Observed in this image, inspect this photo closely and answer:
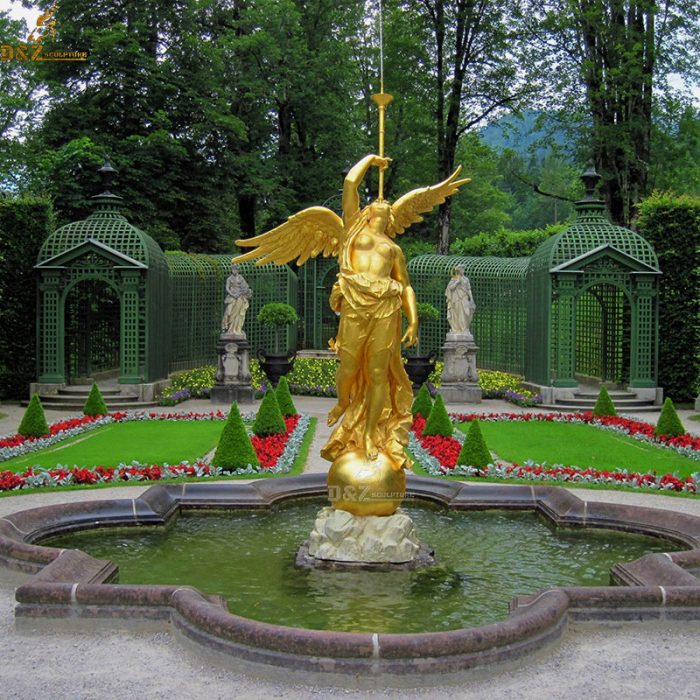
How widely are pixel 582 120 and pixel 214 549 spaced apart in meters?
28.4

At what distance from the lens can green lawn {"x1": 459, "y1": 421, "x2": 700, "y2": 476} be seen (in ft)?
43.2

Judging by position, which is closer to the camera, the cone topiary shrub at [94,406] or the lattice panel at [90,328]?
the cone topiary shrub at [94,406]

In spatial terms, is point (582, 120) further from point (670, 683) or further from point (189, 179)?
point (670, 683)

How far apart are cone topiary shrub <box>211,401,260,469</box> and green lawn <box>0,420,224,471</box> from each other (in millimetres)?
1069

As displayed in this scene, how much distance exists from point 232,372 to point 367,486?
14.8 metres

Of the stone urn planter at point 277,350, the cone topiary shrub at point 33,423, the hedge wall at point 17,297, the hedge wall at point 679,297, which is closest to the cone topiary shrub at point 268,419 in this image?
the cone topiary shrub at point 33,423

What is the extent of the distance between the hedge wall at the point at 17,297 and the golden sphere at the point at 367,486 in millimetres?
16619

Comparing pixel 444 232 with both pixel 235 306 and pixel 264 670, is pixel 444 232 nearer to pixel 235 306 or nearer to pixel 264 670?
pixel 235 306

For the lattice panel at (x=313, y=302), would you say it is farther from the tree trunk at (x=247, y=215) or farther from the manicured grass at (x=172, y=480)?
the manicured grass at (x=172, y=480)

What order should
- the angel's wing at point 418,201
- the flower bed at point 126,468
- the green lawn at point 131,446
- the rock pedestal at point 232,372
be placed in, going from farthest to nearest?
the rock pedestal at point 232,372, the green lawn at point 131,446, the flower bed at point 126,468, the angel's wing at point 418,201

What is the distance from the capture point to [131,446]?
14.5 m

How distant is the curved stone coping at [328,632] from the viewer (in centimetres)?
532

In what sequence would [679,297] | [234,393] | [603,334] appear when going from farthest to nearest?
[603,334] < [679,297] < [234,393]

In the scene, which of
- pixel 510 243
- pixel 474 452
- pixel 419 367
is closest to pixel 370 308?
pixel 474 452
